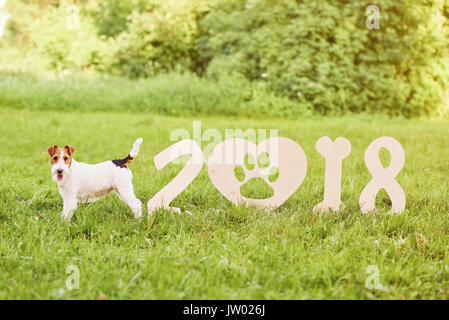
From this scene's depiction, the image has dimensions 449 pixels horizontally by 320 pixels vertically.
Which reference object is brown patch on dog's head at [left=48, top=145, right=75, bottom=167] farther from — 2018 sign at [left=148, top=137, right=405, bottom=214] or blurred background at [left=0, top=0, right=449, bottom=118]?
blurred background at [left=0, top=0, right=449, bottom=118]

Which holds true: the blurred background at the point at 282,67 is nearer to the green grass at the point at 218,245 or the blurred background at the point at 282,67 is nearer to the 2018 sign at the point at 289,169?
the green grass at the point at 218,245

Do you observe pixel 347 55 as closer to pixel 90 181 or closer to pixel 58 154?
pixel 90 181

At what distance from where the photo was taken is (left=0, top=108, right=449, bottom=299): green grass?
220 centimetres

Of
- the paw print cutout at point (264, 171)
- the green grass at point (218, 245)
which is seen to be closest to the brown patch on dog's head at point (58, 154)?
the green grass at point (218, 245)

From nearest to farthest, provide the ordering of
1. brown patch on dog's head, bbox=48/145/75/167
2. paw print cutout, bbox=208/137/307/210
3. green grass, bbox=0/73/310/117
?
brown patch on dog's head, bbox=48/145/75/167 < paw print cutout, bbox=208/137/307/210 < green grass, bbox=0/73/310/117

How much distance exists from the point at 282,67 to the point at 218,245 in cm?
843

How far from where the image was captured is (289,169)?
130 inches

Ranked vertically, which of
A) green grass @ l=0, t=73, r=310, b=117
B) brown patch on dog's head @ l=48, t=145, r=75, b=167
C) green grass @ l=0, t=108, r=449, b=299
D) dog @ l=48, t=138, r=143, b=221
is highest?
green grass @ l=0, t=73, r=310, b=117

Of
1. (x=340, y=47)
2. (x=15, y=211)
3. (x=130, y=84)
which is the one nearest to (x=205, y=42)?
(x=130, y=84)

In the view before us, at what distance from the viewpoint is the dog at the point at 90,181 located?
2.85 meters

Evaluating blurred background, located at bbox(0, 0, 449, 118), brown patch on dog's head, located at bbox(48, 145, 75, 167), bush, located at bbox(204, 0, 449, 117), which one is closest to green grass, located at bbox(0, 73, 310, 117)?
blurred background, located at bbox(0, 0, 449, 118)

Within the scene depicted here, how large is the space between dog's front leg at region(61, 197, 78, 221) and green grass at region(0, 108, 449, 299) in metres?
0.06

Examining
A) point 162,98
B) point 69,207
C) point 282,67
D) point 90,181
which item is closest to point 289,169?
point 90,181
